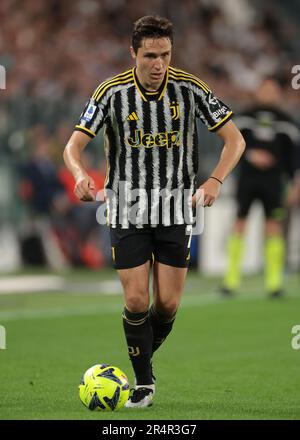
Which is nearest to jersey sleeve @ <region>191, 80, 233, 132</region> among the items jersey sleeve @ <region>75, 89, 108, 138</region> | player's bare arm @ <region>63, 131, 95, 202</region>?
jersey sleeve @ <region>75, 89, 108, 138</region>

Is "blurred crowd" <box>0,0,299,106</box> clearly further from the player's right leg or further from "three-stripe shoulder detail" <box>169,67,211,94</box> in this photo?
the player's right leg

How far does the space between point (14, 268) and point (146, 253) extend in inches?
418

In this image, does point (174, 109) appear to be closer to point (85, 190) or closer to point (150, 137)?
point (150, 137)

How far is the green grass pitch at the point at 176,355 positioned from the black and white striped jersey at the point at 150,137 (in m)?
1.15

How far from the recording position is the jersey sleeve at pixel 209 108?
22.0ft

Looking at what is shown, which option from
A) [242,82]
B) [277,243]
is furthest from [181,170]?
[242,82]

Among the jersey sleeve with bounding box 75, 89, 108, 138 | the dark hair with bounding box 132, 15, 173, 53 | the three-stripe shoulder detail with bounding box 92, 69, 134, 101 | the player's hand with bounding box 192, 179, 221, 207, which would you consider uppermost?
the dark hair with bounding box 132, 15, 173, 53

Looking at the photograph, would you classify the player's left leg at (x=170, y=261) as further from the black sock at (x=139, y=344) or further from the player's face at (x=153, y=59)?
the player's face at (x=153, y=59)

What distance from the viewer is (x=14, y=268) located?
1706 cm

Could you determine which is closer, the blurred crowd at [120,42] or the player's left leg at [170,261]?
the player's left leg at [170,261]

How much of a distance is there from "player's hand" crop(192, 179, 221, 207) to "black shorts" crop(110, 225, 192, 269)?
1.03 ft

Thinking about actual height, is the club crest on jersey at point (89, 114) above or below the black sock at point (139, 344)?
above

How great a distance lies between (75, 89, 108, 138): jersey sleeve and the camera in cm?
656

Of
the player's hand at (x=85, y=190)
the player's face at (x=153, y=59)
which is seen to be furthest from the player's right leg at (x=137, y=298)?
the player's face at (x=153, y=59)
